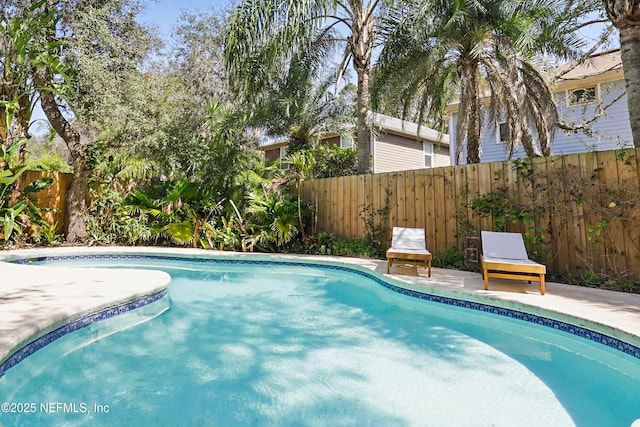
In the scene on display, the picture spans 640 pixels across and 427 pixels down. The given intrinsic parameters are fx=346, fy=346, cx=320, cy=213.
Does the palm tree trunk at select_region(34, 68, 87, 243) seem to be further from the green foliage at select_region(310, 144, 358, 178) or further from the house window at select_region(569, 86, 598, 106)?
the house window at select_region(569, 86, 598, 106)

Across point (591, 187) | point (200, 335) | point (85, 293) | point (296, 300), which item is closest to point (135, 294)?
point (85, 293)

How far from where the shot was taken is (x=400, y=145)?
17.1 meters

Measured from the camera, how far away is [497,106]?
32.6 feet

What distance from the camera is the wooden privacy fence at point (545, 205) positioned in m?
5.35

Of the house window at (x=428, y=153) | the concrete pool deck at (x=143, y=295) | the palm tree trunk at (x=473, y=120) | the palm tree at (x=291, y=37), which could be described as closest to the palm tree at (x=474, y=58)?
the palm tree trunk at (x=473, y=120)

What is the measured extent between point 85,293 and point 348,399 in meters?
3.63

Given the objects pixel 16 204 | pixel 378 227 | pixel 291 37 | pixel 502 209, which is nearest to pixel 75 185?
pixel 16 204

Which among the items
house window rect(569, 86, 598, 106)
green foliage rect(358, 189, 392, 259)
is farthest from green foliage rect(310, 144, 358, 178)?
house window rect(569, 86, 598, 106)

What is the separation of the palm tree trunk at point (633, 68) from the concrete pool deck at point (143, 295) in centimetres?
268

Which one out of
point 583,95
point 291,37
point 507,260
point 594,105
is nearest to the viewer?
point 507,260

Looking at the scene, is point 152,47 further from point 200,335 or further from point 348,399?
point 348,399

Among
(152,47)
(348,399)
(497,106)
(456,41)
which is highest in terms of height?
(152,47)

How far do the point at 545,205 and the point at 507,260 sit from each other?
158 cm

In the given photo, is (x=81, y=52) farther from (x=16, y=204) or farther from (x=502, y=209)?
(x=502, y=209)
